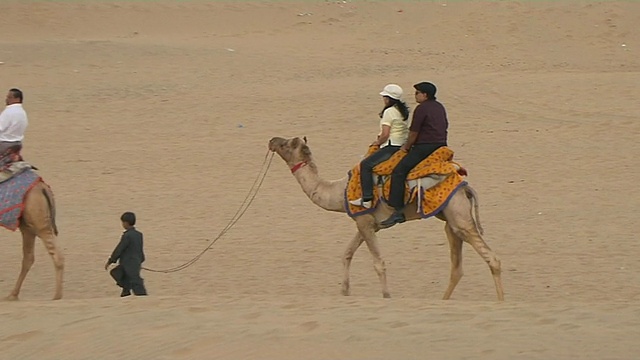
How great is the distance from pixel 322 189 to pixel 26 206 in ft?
10.2

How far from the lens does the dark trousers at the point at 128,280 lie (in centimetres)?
1221

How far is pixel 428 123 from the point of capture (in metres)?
12.0

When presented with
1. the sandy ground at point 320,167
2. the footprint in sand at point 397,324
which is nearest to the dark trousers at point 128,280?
the sandy ground at point 320,167

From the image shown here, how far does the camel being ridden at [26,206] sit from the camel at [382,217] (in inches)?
98.1

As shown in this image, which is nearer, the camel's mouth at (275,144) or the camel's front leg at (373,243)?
the camel's front leg at (373,243)

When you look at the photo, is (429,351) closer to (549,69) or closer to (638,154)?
(638,154)

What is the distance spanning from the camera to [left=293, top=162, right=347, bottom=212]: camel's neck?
41.9 feet

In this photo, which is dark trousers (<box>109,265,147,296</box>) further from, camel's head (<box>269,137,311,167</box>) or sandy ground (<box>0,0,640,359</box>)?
camel's head (<box>269,137,311,167</box>)

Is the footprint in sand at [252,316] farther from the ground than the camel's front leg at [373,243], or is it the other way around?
the camel's front leg at [373,243]

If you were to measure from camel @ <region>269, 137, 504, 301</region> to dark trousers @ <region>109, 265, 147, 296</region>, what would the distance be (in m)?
2.06

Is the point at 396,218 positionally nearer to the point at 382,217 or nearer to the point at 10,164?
the point at 382,217

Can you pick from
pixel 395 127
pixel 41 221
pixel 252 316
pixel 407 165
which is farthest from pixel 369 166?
pixel 41 221

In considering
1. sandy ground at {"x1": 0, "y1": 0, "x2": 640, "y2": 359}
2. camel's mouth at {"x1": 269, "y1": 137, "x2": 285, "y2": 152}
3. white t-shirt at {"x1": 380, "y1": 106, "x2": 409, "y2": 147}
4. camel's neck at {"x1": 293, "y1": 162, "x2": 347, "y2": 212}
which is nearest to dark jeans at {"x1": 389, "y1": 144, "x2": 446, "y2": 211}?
white t-shirt at {"x1": 380, "y1": 106, "x2": 409, "y2": 147}

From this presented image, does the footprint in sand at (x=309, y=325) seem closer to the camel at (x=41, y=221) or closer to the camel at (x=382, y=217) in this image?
the camel at (x=382, y=217)
